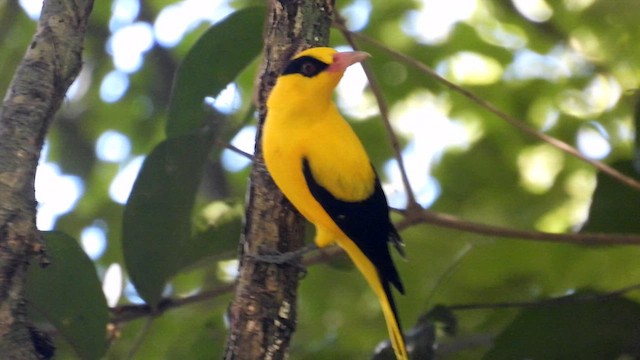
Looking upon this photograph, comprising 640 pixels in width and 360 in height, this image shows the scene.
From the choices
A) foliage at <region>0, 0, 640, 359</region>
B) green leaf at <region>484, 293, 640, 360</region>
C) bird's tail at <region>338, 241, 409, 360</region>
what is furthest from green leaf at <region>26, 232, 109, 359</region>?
green leaf at <region>484, 293, 640, 360</region>

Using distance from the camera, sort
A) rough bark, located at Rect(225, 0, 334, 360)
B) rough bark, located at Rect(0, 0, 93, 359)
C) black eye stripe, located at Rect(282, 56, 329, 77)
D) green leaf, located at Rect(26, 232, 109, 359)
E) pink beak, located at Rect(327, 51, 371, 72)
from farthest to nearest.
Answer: pink beak, located at Rect(327, 51, 371, 72) < green leaf, located at Rect(26, 232, 109, 359) < black eye stripe, located at Rect(282, 56, 329, 77) < rough bark, located at Rect(225, 0, 334, 360) < rough bark, located at Rect(0, 0, 93, 359)

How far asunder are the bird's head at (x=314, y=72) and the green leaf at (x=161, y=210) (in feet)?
1.08

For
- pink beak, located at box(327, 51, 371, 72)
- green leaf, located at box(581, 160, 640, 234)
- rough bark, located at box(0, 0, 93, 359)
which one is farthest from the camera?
green leaf, located at box(581, 160, 640, 234)

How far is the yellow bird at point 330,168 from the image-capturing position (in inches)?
97.3

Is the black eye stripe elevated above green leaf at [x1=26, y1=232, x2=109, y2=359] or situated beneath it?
elevated above

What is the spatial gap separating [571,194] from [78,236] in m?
2.05

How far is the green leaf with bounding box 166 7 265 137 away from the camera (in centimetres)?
284

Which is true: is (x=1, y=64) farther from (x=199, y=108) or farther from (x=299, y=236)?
(x=299, y=236)

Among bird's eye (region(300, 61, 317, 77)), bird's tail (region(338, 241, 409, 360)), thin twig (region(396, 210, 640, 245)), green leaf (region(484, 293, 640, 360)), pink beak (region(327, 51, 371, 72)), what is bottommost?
green leaf (region(484, 293, 640, 360))

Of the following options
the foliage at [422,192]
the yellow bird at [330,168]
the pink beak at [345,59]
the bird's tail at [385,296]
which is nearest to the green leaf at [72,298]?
the foliage at [422,192]

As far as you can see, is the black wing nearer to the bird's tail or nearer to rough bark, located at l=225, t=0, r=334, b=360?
the bird's tail

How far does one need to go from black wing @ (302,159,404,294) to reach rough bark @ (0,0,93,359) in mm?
763

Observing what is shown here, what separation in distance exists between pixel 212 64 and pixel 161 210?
51 centimetres

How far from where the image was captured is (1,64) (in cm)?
382
